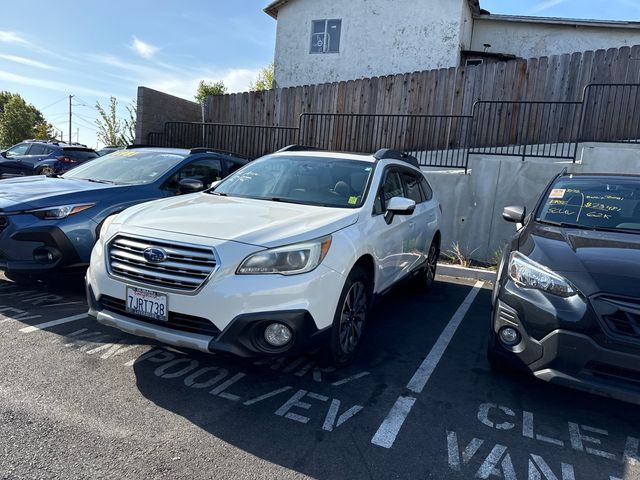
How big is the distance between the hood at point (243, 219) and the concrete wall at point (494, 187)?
5.00m

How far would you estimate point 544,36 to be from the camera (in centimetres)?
1520

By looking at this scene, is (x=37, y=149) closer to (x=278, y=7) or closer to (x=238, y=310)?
(x=278, y=7)

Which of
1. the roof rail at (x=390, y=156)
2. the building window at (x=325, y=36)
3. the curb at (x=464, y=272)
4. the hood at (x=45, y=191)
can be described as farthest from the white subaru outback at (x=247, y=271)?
the building window at (x=325, y=36)

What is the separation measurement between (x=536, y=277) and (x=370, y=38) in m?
14.3

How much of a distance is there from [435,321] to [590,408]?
184cm

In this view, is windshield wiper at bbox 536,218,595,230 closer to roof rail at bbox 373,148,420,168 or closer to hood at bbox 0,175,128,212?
roof rail at bbox 373,148,420,168

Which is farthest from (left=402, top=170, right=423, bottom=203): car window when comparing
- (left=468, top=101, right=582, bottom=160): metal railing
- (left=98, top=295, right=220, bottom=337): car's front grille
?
(left=468, top=101, right=582, bottom=160): metal railing

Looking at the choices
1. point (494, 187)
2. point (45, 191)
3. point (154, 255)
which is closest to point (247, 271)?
point (154, 255)

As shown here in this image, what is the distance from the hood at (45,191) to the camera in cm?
439

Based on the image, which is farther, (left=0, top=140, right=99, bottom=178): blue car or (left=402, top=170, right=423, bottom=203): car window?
(left=0, top=140, right=99, bottom=178): blue car

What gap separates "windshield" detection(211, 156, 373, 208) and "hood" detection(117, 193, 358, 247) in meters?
0.23

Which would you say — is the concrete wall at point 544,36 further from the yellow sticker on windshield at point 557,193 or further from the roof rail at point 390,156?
the yellow sticker on windshield at point 557,193

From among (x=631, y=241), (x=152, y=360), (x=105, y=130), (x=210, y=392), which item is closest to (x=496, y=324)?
(x=631, y=241)

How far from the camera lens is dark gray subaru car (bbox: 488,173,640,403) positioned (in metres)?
2.72
